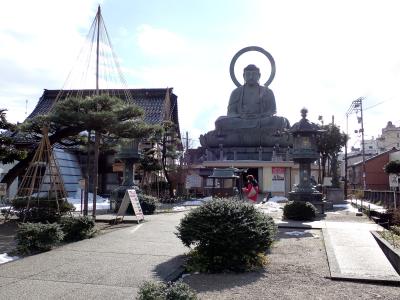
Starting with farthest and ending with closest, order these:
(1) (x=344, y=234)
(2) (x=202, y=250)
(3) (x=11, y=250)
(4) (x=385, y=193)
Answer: (4) (x=385, y=193) < (1) (x=344, y=234) < (3) (x=11, y=250) < (2) (x=202, y=250)

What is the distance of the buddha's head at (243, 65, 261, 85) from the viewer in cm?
3947

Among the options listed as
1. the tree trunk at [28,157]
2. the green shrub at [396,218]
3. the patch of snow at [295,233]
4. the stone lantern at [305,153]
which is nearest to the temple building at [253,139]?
the stone lantern at [305,153]

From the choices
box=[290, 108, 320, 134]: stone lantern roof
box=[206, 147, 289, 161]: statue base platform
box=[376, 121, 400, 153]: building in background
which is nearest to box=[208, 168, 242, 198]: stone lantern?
box=[290, 108, 320, 134]: stone lantern roof

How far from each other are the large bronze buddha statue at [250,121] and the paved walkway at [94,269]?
2680cm

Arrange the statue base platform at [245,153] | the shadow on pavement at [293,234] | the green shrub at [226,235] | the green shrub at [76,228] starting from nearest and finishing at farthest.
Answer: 1. the green shrub at [226,235]
2. the green shrub at [76,228]
3. the shadow on pavement at [293,234]
4. the statue base platform at [245,153]

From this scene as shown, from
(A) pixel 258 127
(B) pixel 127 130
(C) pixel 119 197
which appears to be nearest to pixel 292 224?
(B) pixel 127 130

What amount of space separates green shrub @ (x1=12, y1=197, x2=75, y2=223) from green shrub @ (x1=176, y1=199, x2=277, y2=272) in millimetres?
6081

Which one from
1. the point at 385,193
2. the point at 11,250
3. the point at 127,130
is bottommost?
the point at 11,250

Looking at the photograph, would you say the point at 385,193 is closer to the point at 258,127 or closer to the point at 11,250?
the point at 258,127

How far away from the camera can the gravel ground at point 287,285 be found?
627 centimetres

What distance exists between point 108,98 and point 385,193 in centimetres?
1761

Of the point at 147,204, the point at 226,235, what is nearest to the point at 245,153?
the point at 147,204

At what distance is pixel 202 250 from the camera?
8.23 meters

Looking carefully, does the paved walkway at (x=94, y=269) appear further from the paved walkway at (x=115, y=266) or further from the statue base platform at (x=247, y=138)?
the statue base platform at (x=247, y=138)
